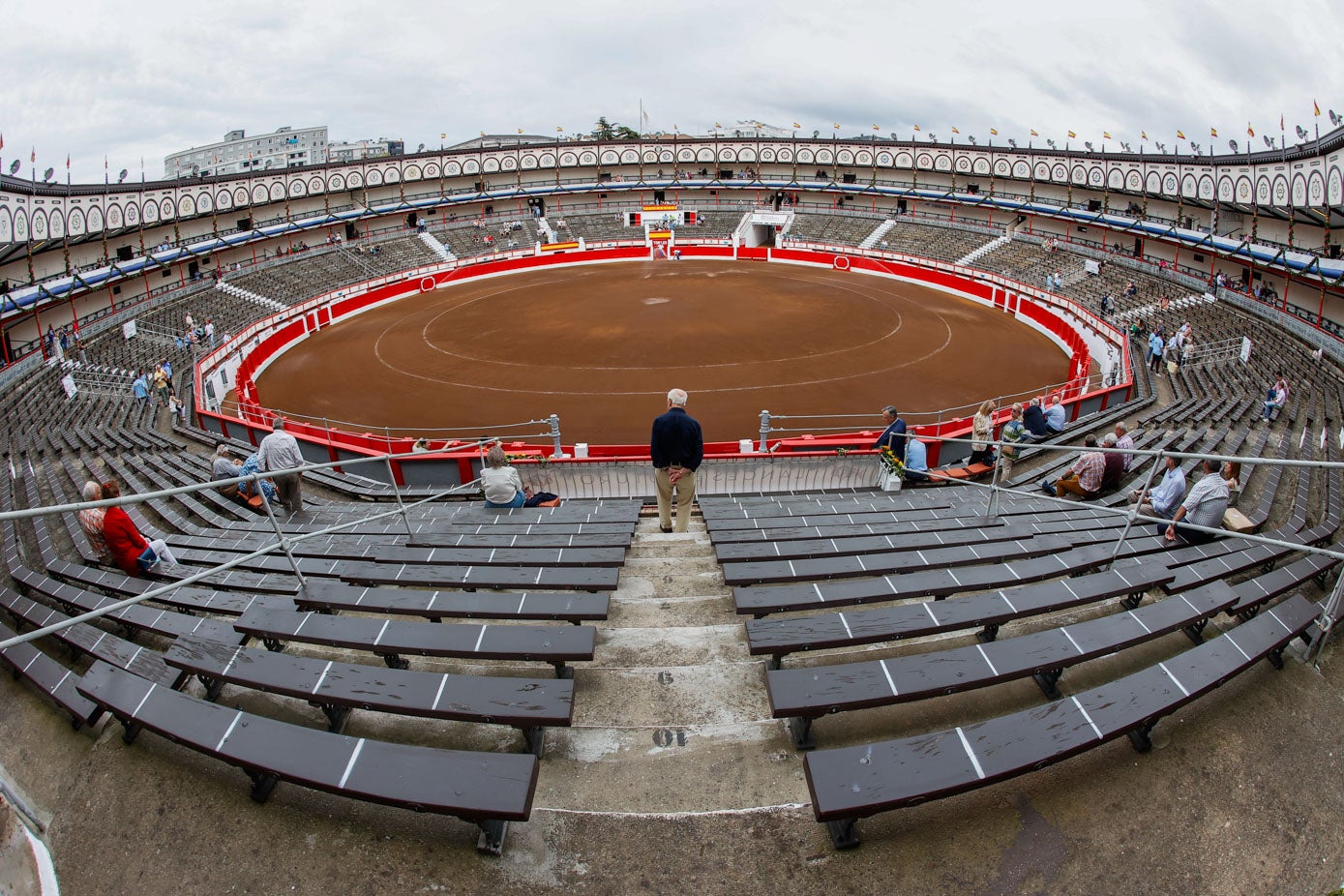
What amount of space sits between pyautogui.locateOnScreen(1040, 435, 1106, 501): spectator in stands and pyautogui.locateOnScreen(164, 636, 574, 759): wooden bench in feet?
35.2

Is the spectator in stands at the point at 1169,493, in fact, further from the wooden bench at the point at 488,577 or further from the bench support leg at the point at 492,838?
the bench support leg at the point at 492,838

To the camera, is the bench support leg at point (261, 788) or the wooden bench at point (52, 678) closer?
the bench support leg at point (261, 788)

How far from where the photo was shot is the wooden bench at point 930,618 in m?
5.75

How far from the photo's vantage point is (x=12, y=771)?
5.52 metres

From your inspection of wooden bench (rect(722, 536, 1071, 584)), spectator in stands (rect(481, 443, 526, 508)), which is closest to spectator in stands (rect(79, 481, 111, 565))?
spectator in stands (rect(481, 443, 526, 508))

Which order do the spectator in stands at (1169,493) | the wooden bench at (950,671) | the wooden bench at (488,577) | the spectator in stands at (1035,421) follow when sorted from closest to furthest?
the wooden bench at (950,671) → the wooden bench at (488,577) → the spectator in stands at (1169,493) → the spectator in stands at (1035,421)

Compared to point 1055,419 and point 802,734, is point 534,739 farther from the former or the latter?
point 1055,419

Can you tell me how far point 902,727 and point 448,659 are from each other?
396 cm

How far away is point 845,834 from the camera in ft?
14.8

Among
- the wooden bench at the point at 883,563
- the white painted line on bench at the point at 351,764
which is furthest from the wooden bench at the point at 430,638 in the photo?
the wooden bench at the point at 883,563

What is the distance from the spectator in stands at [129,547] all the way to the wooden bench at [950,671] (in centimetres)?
766

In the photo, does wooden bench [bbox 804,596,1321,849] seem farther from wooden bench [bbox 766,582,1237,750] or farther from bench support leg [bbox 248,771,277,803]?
bench support leg [bbox 248,771,277,803]

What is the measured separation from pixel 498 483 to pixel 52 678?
6.06 m

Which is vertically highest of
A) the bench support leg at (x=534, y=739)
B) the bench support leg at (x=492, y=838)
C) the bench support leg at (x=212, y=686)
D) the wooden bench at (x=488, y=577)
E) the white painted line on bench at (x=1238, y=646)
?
the white painted line on bench at (x=1238, y=646)
